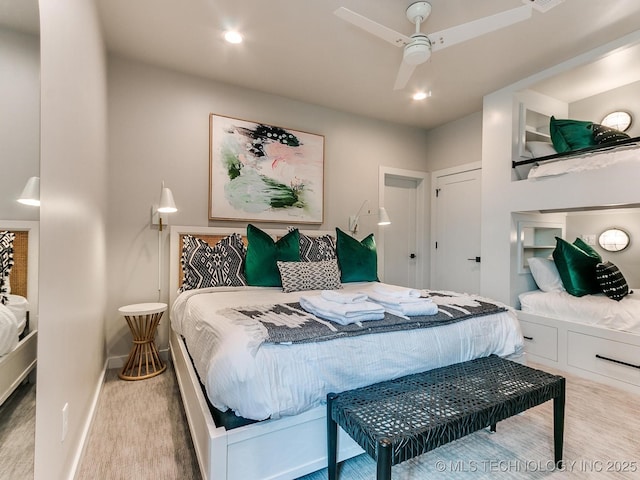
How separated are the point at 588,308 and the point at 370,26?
2834 mm

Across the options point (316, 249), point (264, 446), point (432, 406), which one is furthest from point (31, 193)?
point (316, 249)

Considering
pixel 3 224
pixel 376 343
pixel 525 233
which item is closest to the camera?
pixel 3 224

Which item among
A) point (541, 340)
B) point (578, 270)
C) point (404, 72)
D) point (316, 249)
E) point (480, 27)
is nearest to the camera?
point (480, 27)

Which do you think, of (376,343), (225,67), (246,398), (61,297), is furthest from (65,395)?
(225,67)

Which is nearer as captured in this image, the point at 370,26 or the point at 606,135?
the point at 370,26

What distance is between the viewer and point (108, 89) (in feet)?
9.27

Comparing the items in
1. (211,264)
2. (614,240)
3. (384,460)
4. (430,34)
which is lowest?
(384,460)

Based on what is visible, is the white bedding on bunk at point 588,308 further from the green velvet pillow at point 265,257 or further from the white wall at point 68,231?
the white wall at point 68,231

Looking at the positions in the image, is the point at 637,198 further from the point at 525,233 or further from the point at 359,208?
the point at 359,208

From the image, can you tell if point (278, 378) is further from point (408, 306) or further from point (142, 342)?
point (142, 342)

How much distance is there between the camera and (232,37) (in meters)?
2.56

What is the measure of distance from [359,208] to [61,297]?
329 cm

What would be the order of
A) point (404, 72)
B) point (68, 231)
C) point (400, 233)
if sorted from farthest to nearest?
point (400, 233), point (404, 72), point (68, 231)

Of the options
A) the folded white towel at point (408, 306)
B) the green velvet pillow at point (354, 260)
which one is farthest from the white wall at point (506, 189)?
the folded white towel at point (408, 306)
